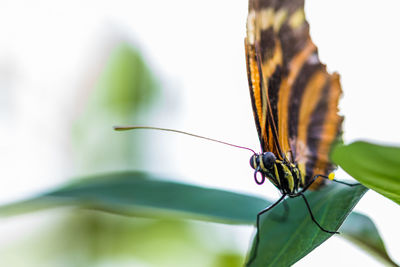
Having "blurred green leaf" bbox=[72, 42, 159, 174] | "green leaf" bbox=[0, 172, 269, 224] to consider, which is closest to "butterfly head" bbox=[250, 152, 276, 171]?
"green leaf" bbox=[0, 172, 269, 224]

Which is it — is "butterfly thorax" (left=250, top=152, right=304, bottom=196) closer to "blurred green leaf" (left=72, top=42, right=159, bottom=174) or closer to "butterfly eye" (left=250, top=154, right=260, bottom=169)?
"butterfly eye" (left=250, top=154, right=260, bottom=169)

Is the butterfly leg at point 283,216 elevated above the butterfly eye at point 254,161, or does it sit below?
below

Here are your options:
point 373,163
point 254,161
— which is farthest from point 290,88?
point 373,163

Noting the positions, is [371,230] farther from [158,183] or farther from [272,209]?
[158,183]

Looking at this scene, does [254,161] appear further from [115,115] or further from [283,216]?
[115,115]

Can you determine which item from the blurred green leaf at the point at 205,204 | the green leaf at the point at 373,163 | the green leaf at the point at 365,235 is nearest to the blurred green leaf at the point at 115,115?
the blurred green leaf at the point at 205,204

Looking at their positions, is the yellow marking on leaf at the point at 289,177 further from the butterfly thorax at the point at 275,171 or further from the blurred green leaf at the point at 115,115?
the blurred green leaf at the point at 115,115
